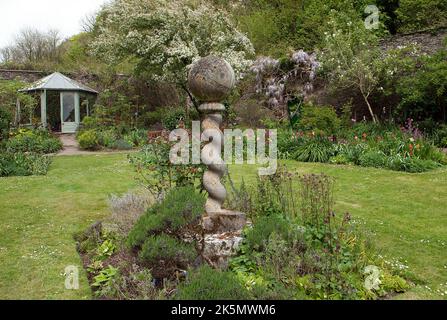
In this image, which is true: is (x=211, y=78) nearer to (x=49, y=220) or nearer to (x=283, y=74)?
(x=49, y=220)

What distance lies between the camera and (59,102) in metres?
19.9

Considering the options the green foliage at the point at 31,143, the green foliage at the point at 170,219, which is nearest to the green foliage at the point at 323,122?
the green foliage at the point at 170,219

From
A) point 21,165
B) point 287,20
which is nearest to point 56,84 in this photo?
point 21,165

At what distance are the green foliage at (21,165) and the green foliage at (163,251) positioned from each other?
7.57 meters

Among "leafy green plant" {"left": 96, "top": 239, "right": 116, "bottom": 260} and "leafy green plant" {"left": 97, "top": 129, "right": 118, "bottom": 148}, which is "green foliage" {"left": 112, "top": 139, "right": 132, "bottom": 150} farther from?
"leafy green plant" {"left": 96, "top": 239, "right": 116, "bottom": 260}

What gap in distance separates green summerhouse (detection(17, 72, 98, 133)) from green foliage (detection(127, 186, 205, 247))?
17098 millimetres

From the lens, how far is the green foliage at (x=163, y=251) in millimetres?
3619

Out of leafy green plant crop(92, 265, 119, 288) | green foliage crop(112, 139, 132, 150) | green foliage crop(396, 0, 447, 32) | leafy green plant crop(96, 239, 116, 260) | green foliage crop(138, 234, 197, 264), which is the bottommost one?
leafy green plant crop(92, 265, 119, 288)

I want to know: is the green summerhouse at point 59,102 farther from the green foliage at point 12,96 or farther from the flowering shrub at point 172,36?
the flowering shrub at point 172,36

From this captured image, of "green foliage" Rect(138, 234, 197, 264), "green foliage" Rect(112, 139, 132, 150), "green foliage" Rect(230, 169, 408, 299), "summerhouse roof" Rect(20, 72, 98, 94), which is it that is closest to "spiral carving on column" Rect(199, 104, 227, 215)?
"green foliage" Rect(230, 169, 408, 299)

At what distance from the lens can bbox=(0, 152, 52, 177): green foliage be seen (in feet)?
→ 33.2

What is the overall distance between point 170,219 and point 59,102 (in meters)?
18.0
